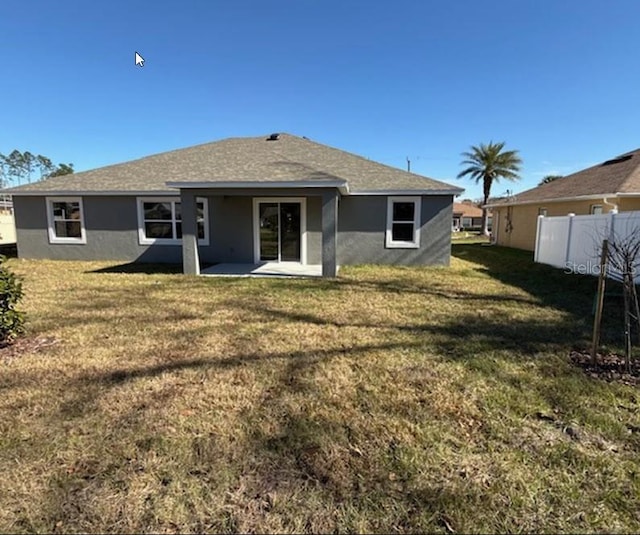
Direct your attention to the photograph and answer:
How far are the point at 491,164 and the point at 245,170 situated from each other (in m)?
28.5

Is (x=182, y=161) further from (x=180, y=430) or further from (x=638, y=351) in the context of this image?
(x=638, y=351)

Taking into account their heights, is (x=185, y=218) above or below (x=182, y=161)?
below

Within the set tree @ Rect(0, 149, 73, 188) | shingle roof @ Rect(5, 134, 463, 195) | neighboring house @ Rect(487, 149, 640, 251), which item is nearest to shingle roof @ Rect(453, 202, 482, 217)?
neighboring house @ Rect(487, 149, 640, 251)

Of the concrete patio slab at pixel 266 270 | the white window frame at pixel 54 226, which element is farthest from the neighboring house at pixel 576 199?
the white window frame at pixel 54 226

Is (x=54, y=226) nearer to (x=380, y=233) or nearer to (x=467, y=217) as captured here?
(x=380, y=233)

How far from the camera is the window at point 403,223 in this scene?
479 inches

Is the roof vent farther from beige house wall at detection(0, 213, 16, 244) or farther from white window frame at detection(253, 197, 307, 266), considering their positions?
beige house wall at detection(0, 213, 16, 244)

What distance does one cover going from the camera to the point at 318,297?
782 centimetres

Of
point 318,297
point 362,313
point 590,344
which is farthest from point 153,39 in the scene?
point 590,344

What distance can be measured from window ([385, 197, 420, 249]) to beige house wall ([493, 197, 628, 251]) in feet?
25.3

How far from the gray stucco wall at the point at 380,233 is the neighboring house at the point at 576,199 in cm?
645

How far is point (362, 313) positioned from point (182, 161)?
11.2 metres

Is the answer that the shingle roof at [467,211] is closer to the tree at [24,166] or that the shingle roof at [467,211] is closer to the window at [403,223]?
the window at [403,223]

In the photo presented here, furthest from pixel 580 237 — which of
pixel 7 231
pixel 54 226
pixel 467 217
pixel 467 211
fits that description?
pixel 467 211
